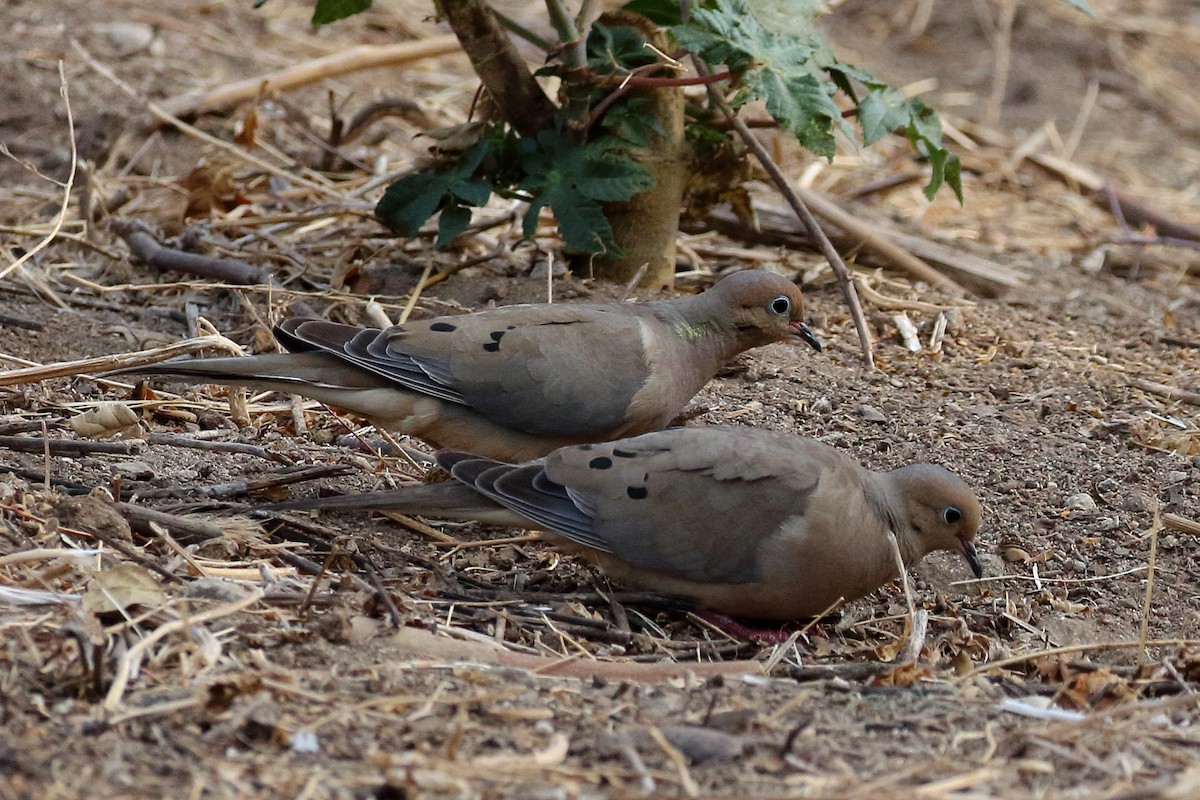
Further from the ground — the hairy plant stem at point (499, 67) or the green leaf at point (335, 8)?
the green leaf at point (335, 8)

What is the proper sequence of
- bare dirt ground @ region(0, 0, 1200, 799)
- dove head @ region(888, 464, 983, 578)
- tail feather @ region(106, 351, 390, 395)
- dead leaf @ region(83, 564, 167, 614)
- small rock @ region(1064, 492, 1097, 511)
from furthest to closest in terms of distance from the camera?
small rock @ region(1064, 492, 1097, 511) < tail feather @ region(106, 351, 390, 395) < dove head @ region(888, 464, 983, 578) < dead leaf @ region(83, 564, 167, 614) < bare dirt ground @ region(0, 0, 1200, 799)

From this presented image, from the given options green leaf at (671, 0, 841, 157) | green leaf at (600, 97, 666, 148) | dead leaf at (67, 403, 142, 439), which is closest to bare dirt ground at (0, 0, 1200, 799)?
dead leaf at (67, 403, 142, 439)

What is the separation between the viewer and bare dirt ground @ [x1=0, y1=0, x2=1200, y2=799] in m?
2.64

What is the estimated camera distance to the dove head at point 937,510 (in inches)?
151

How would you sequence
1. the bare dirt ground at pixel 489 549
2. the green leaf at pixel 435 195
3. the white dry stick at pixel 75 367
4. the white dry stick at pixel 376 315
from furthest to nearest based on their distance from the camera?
the green leaf at pixel 435 195 < the white dry stick at pixel 376 315 < the white dry stick at pixel 75 367 < the bare dirt ground at pixel 489 549

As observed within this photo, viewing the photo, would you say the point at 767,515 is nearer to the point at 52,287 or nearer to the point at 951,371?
the point at 951,371

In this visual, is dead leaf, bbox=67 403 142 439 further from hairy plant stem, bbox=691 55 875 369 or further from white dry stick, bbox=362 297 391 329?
hairy plant stem, bbox=691 55 875 369

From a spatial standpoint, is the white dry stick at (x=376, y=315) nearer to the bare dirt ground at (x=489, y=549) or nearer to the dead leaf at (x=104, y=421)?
the bare dirt ground at (x=489, y=549)

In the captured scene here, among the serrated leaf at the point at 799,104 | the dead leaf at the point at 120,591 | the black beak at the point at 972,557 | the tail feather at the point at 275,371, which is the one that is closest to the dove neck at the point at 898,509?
the black beak at the point at 972,557

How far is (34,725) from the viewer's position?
2.55 meters

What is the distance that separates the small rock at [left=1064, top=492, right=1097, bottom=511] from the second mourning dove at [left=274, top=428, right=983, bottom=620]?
679 millimetres

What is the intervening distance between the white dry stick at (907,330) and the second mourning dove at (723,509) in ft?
5.57

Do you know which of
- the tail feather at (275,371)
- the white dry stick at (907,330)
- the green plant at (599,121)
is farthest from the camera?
the white dry stick at (907,330)

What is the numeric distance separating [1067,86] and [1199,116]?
3.06 ft
